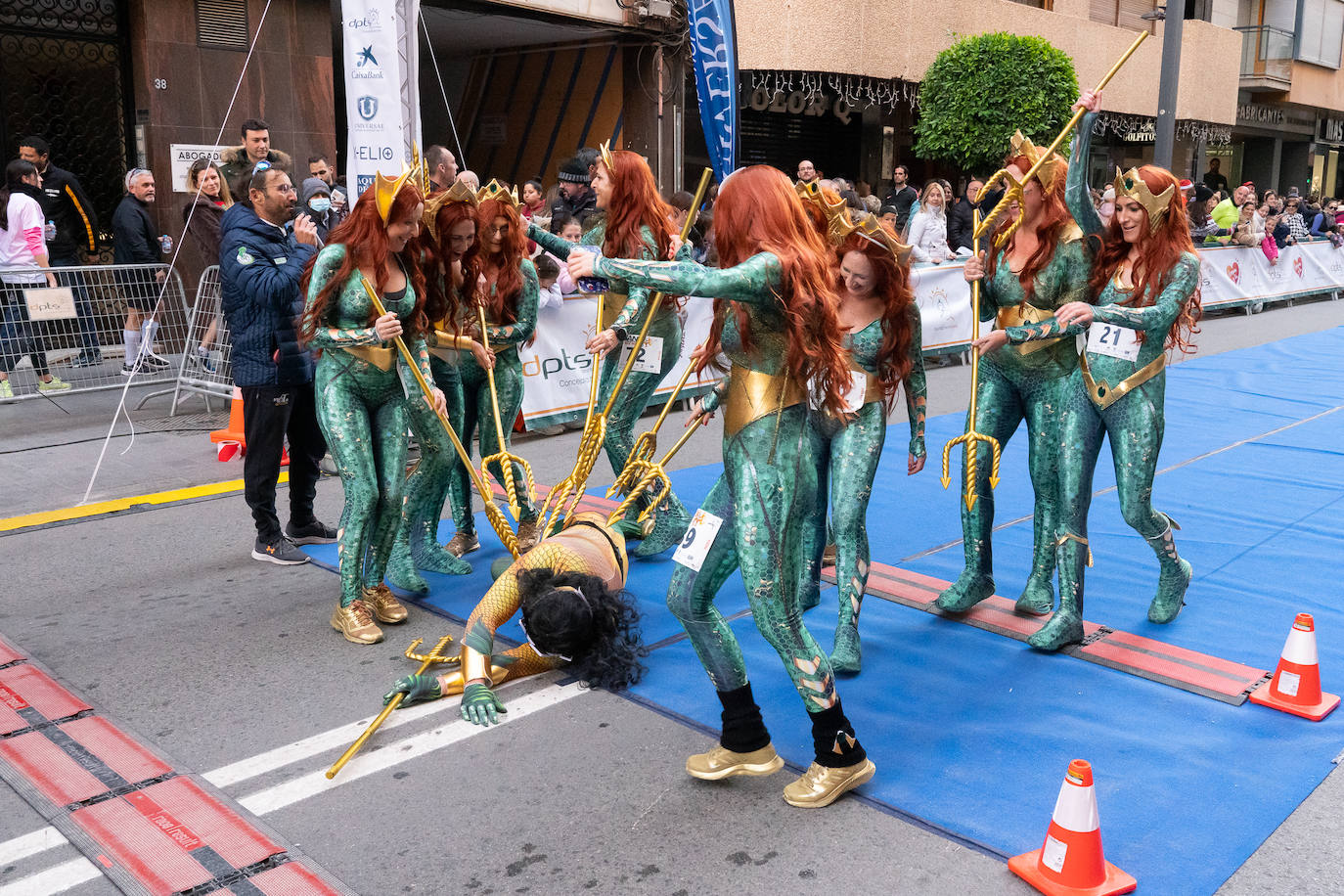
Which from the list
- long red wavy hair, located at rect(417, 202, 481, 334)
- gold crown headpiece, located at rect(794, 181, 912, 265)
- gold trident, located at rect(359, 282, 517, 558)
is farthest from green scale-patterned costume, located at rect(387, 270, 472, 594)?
gold crown headpiece, located at rect(794, 181, 912, 265)

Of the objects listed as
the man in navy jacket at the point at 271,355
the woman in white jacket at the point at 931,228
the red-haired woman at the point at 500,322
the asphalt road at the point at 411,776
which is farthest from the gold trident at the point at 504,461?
the woman in white jacket at the point at 931,228

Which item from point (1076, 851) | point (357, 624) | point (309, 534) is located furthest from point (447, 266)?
point (1076, 851)

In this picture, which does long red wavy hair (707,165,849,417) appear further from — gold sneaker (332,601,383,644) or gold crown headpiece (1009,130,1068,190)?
gold sneaker (332,601,383,644)

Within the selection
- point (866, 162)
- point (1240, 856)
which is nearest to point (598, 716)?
point (1240, 856)

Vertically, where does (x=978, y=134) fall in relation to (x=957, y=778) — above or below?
above

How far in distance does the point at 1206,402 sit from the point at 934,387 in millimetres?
2471

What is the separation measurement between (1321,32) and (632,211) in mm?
32650

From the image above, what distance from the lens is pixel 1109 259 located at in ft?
15.5

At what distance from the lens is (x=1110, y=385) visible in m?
4.67

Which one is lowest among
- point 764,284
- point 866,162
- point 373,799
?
point 373,799

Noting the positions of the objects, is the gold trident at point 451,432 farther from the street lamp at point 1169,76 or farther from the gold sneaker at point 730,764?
the street lamp at point 1169,76

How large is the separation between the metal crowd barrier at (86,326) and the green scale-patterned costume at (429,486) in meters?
3.72

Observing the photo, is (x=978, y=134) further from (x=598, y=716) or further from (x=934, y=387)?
(x=598, y=716)

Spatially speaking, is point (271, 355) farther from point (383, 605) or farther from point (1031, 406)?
point (1031, 406)
